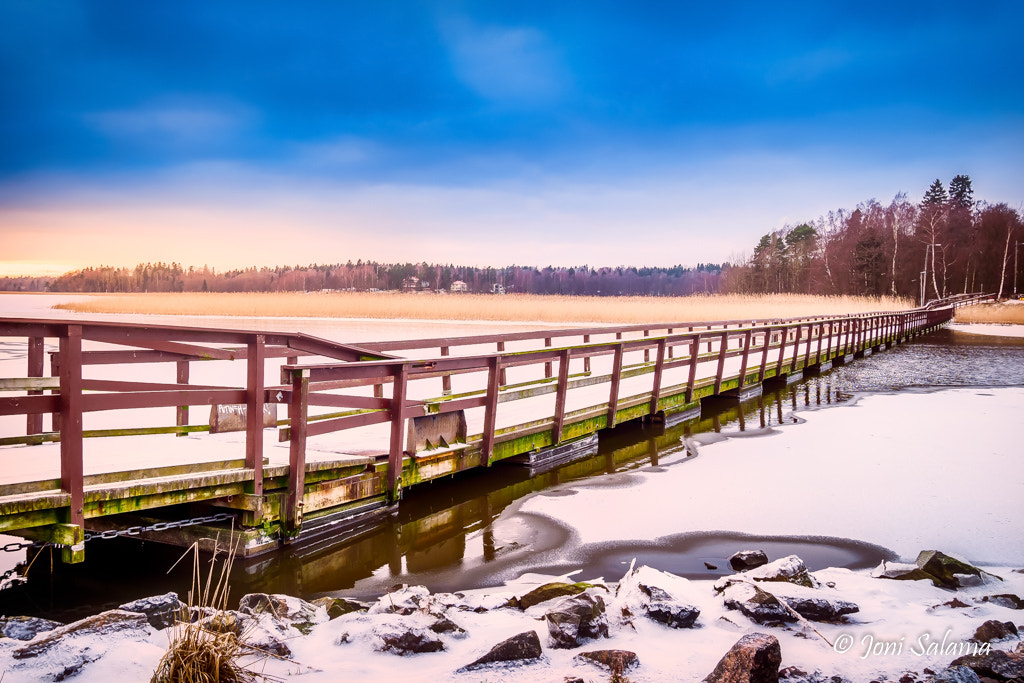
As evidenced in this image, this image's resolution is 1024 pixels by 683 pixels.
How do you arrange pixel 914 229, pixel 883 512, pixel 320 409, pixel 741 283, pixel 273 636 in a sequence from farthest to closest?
pixel 741 283 → pixel 914 229 → pixel 320 409 → pixel 883 512 → pixel 273 636

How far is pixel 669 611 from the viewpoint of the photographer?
4.34m

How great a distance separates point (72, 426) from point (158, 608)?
4.14 ft

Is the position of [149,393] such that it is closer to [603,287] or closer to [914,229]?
[914,229]

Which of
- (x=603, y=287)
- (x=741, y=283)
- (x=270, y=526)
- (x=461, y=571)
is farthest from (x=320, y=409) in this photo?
(x=603, y=287)

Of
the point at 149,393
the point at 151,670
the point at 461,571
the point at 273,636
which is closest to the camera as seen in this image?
the point at 151,670

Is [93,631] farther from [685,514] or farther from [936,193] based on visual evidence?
[936,193]

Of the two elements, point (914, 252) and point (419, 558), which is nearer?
point (419, 558)

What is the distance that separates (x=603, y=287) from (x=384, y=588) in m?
122

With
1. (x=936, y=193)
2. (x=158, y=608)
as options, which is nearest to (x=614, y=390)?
(x=158, y=608)

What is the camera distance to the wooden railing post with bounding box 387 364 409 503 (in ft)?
22.0

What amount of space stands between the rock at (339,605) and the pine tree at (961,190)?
100 meters

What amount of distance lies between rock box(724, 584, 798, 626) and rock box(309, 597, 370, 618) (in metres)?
2.33

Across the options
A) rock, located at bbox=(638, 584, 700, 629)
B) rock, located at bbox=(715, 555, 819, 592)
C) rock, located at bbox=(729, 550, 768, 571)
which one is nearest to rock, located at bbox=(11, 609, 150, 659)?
rock, located at bbox=(638, 584, 700, 629)

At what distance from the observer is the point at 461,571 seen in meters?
5.63
